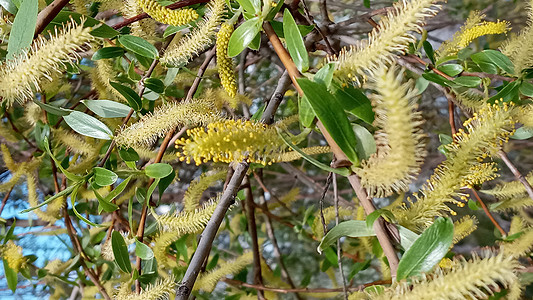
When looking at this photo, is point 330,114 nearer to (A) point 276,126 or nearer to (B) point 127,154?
(A) point 276,126

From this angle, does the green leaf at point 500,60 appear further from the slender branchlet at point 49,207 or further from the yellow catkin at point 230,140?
the slender branchlet at point 49,207

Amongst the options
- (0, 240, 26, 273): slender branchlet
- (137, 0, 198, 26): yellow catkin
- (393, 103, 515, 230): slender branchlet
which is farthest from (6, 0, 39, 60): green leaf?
(0, 240, 26, 273): slender branchlet

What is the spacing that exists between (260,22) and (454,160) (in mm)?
192

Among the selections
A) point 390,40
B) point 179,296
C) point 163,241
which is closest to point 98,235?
point 163,241

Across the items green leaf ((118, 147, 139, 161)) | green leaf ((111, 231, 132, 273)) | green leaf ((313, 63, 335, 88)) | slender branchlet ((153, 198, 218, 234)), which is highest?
green leaf ((313, 63, 335, 88))

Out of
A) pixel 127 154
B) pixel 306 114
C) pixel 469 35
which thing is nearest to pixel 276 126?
pixel 306 114

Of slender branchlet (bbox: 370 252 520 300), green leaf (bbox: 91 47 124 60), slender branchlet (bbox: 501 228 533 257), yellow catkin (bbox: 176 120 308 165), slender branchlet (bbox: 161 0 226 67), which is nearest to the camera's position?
slender branchlet (bbox: 370 252 520 300)

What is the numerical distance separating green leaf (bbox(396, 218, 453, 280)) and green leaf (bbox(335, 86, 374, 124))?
0.09 metres

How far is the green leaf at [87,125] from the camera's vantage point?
51 cm

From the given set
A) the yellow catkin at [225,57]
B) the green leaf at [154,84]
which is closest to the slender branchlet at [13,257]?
the green leaf at [154,84]

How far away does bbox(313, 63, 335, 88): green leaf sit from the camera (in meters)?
0.32

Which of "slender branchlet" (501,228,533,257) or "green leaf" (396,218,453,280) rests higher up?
"green leaf" (396,218,453,280)

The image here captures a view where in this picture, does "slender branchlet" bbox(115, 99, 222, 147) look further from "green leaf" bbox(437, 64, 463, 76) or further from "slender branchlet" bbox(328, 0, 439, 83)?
"green leaf" bbox(437, 64, 463, 76)

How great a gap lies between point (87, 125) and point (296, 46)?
0.92 ft
